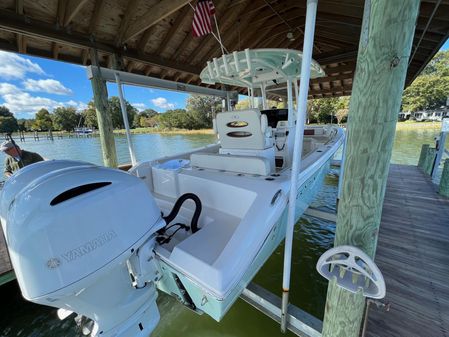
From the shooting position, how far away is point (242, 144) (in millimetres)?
2236

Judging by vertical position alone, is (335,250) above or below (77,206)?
below

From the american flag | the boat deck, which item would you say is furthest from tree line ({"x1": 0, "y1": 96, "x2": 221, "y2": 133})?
the boat deck

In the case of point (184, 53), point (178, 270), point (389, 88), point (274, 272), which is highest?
point (184, 53)

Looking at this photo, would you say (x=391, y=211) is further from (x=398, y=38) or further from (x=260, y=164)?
(x=398, y=38)

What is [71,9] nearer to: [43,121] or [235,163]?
[235,163]

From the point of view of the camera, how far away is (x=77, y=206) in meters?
0.94

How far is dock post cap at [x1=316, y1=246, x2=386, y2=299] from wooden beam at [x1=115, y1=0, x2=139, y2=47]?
13.9 ft

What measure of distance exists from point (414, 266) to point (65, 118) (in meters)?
36.2

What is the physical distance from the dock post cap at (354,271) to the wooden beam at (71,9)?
13.1 feet

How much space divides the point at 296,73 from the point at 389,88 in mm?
2228

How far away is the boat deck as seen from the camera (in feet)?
5.10

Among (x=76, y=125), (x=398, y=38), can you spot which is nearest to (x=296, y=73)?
(x=398, y=38)

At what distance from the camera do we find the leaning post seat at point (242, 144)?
1849mm

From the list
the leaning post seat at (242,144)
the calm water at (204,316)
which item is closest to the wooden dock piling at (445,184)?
the calm water at (204,316)
